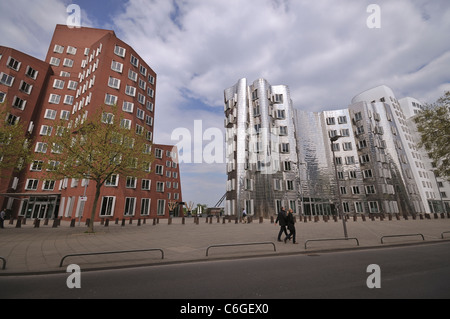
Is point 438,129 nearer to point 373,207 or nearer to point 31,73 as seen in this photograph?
point 373,207

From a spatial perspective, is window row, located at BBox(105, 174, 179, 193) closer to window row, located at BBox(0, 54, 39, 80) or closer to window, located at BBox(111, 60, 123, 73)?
window, located at BBox(111, 60, 123, 73)

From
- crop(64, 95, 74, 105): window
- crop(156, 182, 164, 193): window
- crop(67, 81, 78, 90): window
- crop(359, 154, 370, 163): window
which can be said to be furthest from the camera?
crop(359, 154, 370, 163): window

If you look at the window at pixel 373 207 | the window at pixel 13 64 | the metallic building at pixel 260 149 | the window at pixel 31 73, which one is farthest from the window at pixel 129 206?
the window at pixel 373 207

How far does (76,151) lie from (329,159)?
45628 millimetres

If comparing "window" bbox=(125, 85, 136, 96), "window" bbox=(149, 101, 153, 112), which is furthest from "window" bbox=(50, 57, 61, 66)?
"window" bbox=(149, 101, 153, 112)

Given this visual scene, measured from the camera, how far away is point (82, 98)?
112ft

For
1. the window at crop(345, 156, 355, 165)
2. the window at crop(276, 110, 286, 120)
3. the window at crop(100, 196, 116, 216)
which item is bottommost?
the window at crop(100, 196, 116, 216)

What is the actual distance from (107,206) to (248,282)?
28.1 m

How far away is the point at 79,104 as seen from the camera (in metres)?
34.3

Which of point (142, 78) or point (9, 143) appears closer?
point (9, 143)

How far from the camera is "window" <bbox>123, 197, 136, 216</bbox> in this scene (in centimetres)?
2997

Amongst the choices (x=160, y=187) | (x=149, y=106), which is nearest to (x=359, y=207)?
(x=160, y=187)
